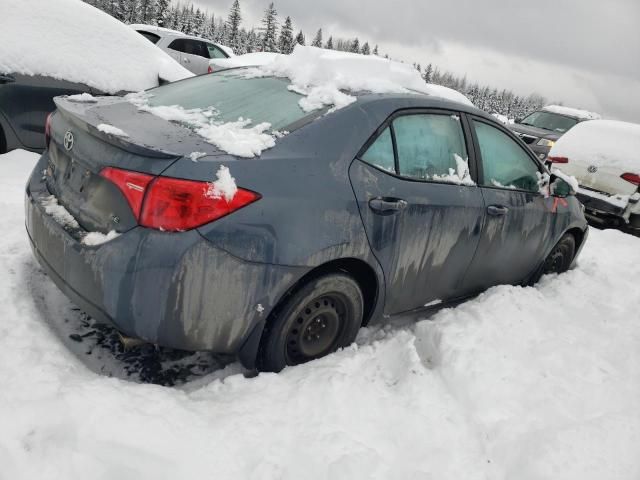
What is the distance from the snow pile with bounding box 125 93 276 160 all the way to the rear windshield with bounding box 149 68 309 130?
5cm

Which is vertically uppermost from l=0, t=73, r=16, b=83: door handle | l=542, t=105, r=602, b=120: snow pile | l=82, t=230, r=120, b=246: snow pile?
l=542, t=105, r=602, b=120: snow pile

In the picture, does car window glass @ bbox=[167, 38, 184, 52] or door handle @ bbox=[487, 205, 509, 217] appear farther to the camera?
car window glass @ bbox=[167, 38, 184, 52]


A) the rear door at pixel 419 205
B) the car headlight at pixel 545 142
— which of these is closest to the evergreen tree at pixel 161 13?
the car headlight at pixel 545 142

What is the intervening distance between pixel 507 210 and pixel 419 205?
1.02 metres

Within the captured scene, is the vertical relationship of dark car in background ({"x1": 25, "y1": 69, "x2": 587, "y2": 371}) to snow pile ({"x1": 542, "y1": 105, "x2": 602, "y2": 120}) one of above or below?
below

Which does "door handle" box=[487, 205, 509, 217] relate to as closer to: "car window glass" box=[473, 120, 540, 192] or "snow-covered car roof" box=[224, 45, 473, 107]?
"car window glass" box=[473, 120, 540, 192]

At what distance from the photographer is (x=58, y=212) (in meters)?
2.43

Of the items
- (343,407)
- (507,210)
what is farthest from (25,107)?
(507,210)

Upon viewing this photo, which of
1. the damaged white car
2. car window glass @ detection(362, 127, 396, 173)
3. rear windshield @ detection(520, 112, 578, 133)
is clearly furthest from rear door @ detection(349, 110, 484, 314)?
rear windshield @ detection(520, 112, 578, 133)

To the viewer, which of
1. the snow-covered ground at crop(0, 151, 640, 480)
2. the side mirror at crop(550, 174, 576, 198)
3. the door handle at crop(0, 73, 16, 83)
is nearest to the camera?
the snow-covered ground at crop(0, 151, 640, 480)

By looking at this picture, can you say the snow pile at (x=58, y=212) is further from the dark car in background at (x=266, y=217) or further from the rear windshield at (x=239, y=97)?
the rear windshield at (x=239, y=97)

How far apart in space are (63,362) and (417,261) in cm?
193

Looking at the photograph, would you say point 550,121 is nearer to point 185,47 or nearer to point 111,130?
point 185,47

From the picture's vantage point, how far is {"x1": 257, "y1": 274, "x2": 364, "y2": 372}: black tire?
250cm
